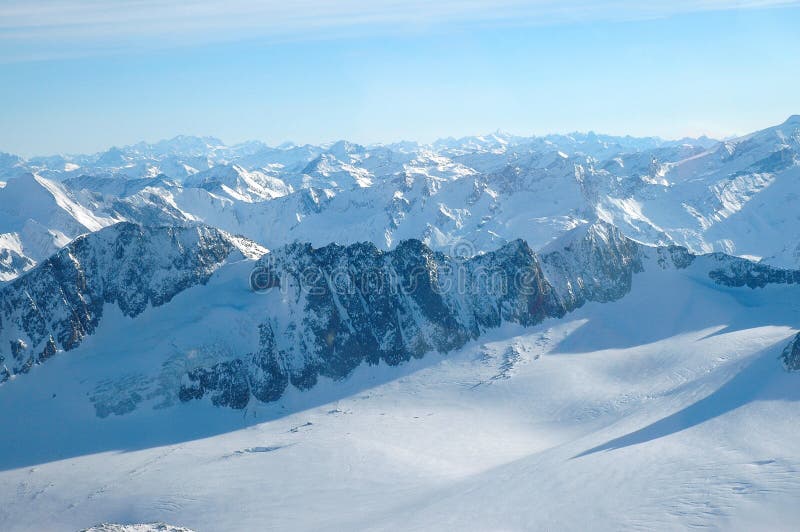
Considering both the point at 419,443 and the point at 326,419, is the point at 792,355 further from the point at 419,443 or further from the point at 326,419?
the point at 326,419

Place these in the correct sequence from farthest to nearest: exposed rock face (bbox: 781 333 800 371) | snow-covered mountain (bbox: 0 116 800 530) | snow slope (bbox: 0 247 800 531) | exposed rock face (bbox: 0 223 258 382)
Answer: exposed rock face (bbox: 0 223 258 382) → exposed rock face (bbox: 781 333 800 371) → snow-covered mountain (bbox: 0 116 800 530) → snow slope (bbox: 0 247 800 531)

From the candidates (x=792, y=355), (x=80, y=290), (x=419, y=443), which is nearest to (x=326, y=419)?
(x=419, y=443)

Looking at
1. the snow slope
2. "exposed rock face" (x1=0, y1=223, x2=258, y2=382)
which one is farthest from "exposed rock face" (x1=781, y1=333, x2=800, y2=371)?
"exposed rock face" (x1=0, y1=223, x2=258, y2=382)

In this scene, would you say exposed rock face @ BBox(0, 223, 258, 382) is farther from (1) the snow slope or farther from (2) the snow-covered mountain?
(1) the snow slope

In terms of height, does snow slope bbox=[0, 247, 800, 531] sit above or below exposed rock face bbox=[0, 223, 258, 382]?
below

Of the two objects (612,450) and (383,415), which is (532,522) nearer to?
(612,450)

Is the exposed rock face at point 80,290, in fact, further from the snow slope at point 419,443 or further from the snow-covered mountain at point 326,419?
the snow slope at point 419,443

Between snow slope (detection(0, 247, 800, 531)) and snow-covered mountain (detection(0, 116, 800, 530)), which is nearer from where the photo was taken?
snow slope (detection(0, 247, 800, 531))
